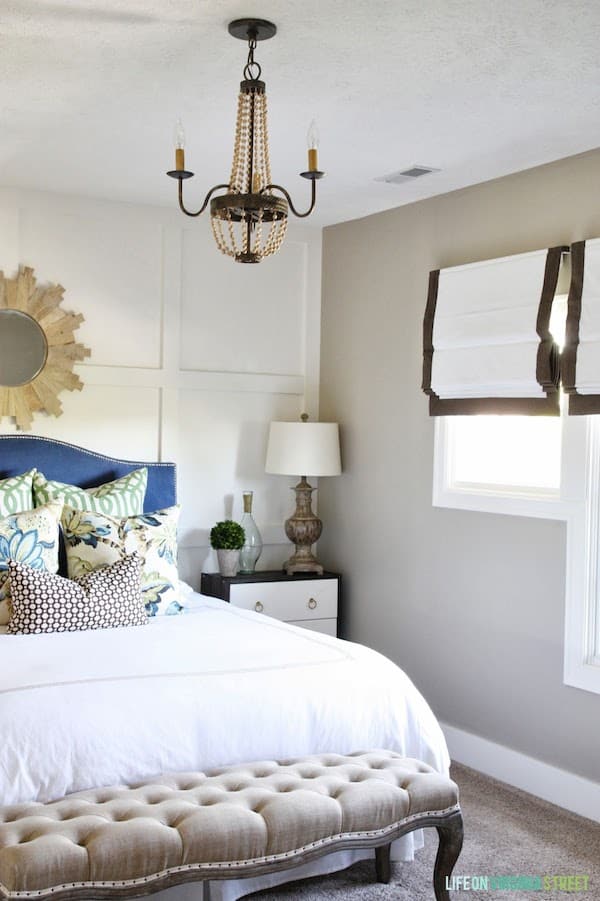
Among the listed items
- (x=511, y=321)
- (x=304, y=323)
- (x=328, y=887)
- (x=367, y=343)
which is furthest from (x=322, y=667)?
(x=304, y=323)

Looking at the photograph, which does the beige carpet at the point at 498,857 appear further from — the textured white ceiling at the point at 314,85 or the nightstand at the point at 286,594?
the textured white ceiling at the point at 314,85

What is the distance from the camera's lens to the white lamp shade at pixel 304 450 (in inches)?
198

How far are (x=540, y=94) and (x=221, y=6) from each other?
1128 mm

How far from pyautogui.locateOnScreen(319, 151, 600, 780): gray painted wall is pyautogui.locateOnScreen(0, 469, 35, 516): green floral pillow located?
1.69 m

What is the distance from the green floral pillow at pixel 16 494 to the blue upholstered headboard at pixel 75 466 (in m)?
0.17

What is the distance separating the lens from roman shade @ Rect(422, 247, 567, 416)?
3.92 meters

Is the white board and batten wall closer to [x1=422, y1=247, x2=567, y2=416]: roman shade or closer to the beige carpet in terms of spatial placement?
[x1=422, y1=247, x2=567, y2=416]: roman shade

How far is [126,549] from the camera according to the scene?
4.03 m

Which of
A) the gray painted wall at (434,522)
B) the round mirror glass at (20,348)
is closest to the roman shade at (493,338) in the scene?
the gray painted wall at (434,522)

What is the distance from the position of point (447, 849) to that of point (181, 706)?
84cm

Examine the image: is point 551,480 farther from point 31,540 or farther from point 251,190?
point 31,540

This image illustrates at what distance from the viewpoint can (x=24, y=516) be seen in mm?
4012

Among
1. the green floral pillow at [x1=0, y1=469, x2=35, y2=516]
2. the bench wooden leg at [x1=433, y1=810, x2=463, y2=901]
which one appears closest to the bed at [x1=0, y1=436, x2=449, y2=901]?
the bench wooden leg at [x1=433, y1=810, x2=463, y2=901]

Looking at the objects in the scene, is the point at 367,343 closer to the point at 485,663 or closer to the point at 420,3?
the point at 485,663
